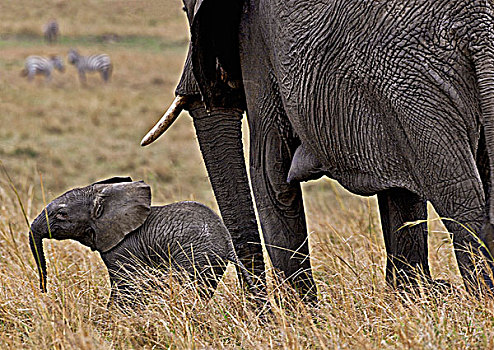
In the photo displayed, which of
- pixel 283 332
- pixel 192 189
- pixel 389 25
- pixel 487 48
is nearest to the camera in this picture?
pixel 487 48

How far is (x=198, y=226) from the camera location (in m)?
3.16

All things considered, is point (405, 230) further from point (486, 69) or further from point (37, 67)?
point (37, 67)

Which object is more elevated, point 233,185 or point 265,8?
point 265,8

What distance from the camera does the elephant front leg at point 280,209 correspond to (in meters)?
2.82

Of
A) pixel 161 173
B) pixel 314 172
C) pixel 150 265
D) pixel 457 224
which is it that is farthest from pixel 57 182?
pixel 457 224

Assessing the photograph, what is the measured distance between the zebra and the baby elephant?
26702 mm

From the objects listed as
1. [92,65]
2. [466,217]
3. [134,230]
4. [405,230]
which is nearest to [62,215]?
[134,230]

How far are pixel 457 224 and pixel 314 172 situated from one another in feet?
2.00

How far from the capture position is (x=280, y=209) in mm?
2918

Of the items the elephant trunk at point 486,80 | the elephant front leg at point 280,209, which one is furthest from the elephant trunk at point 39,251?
the elephant trunk at point 486,80

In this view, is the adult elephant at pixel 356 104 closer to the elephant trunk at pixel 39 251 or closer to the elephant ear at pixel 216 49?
the elephant ear at pixel 216 49

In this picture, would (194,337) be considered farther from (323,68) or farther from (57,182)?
(57,182)

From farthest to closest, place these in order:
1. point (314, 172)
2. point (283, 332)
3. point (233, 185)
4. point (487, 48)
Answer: point (233, 185) < point (314, 172) < point (283, 332) < point (487, 48)

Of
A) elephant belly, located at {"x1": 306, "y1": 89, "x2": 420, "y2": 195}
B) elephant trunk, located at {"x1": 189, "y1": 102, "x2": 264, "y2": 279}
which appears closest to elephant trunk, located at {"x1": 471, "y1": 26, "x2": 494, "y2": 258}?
elephant belly, located at {"x1": 306, "y1": 89, "x2": 420, "y2": 195}
